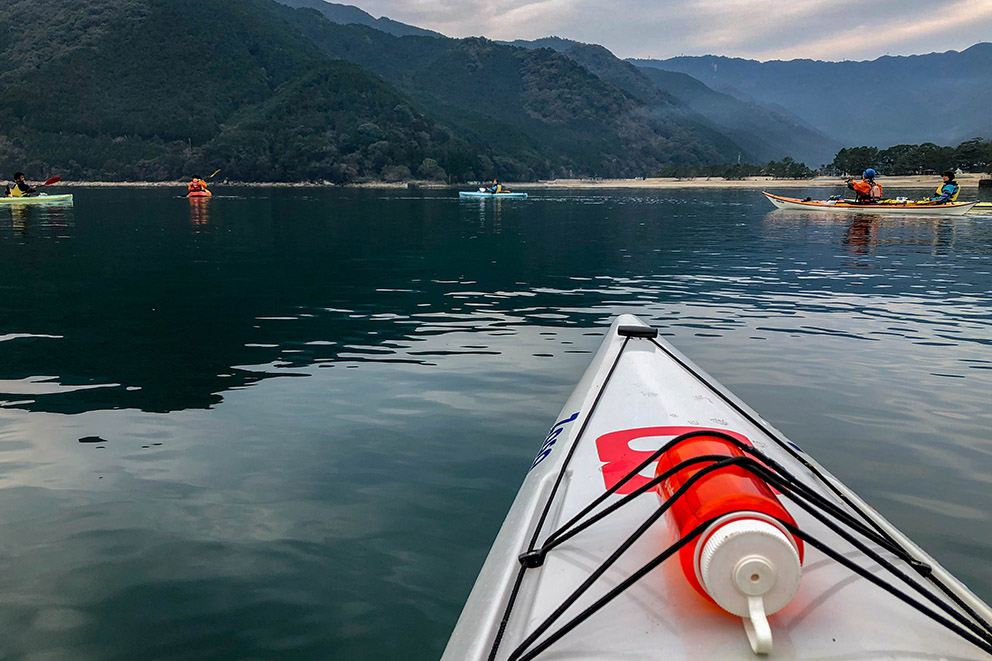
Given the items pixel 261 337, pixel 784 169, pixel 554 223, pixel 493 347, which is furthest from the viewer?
pixel 784 169

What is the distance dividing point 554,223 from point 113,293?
110ft

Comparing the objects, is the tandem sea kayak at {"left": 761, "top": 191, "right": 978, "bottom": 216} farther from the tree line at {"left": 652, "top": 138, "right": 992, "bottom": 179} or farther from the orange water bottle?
the tree line at {"left": 652, "top": 138, "right": 992, "bottom": 179}

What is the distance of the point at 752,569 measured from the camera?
2.60 m

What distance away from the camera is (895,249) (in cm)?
2802

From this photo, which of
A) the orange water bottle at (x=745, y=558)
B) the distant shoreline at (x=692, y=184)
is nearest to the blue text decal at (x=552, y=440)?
the orange water bottle at (x=745, y=558)

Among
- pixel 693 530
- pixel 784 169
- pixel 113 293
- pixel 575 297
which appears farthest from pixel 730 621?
pixel 784 169

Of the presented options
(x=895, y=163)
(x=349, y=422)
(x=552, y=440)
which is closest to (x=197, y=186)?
(x=349, y=422)

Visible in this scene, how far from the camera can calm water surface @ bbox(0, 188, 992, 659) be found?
16.1 ft

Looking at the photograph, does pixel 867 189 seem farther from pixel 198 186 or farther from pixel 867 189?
pixel 198 186

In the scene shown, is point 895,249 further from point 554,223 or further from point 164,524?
point 164,524

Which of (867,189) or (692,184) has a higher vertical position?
(692,184)

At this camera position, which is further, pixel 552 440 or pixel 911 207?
pixel 911 207

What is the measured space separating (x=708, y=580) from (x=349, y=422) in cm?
642

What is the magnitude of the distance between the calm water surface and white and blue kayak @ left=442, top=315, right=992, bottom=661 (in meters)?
1.51
